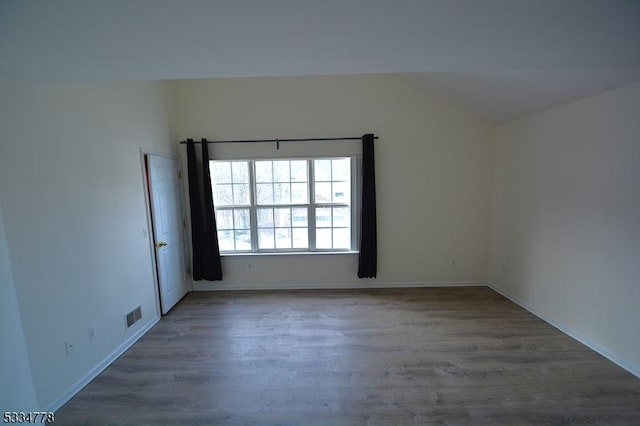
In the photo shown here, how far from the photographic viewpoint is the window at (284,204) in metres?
3.88

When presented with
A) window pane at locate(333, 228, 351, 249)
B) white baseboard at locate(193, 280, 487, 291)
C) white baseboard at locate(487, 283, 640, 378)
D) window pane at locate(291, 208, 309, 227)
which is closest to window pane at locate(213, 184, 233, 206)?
window pane at locate(291, 208, 309, 227)

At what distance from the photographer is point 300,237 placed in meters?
4.04

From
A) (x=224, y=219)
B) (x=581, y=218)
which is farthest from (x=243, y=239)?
(x=581, y=218)

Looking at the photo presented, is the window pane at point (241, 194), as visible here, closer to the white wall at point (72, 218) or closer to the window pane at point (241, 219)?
the window pane at point (241, 219)

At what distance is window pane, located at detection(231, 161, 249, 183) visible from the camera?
3.87 metres

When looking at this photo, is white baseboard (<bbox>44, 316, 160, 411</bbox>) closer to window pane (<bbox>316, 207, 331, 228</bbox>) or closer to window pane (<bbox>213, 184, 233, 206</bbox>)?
window pane (<bbox>213, 184, 233, 206</bbox>)

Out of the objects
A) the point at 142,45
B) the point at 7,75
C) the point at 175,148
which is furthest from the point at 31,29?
the point at 175,148

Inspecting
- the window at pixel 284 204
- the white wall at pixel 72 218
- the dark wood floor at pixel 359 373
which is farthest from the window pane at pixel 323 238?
the white wall at pixel 72 218

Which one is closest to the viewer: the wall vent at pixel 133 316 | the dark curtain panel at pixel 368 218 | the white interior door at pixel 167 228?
the wall vent at pixel 133 316

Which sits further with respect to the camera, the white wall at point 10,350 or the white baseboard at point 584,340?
the white baseboard at point 584,340

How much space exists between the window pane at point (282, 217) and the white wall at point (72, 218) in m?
1.69

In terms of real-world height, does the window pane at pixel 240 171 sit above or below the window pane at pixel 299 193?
above

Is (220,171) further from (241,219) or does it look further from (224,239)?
(224,239)

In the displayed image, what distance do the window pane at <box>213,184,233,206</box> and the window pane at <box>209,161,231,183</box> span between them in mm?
91
